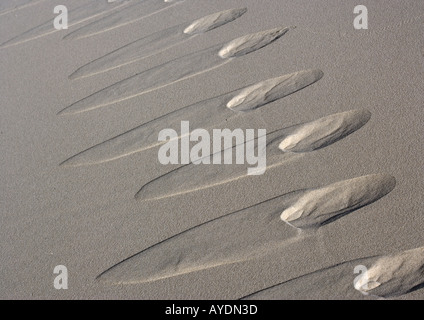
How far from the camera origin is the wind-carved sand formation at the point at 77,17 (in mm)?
2572

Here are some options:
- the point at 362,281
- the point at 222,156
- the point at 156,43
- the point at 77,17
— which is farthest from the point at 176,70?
the point at 362,281

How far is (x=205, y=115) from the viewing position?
1899mm

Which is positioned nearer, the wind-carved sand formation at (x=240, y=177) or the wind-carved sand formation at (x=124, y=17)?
the wind-carved sand formation at (x=240, y=177)

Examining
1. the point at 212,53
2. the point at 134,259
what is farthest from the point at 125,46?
the point at 134,259

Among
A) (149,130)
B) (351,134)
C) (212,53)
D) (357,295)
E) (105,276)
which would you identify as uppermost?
(212,53)

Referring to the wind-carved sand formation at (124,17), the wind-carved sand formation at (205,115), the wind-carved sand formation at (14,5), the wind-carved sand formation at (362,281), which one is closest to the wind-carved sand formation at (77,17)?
the wind-carved sand formation at (124,17)

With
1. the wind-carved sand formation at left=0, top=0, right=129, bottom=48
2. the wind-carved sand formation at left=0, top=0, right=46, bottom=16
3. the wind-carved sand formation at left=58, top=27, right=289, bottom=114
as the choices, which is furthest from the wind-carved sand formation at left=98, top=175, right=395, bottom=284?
the wind-carved sand formation at left=0, top=0, right=46, bottom=16

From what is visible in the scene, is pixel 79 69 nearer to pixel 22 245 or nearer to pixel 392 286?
pixel 22 245

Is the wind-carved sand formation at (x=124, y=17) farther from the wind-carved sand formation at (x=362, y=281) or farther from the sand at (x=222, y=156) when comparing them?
the wind-carved sand formation at (x=362, y=281)

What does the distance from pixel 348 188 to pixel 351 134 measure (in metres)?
0.23

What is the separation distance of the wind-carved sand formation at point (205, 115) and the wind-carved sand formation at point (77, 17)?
3.15 ft

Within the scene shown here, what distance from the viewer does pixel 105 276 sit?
4.81ft

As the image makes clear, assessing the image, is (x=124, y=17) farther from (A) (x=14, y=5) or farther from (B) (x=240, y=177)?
(B) (x=240, y=177)

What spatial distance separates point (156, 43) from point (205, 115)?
22.0 inches
